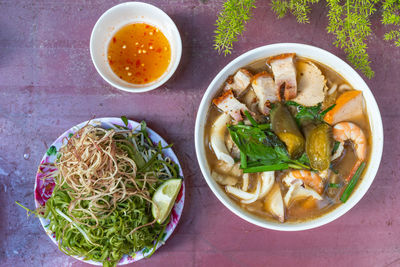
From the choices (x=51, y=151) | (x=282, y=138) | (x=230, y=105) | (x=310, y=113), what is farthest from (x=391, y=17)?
(x=51, y=151)

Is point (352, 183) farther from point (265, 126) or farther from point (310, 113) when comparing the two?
point (265, 126)

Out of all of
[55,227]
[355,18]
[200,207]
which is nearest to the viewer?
[355,18]

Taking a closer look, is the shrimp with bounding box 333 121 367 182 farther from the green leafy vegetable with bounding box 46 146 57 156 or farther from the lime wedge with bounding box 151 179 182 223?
the green leafy vegetable with bounding box 46 146 57 156

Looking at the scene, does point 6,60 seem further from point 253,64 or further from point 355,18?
point 355,18

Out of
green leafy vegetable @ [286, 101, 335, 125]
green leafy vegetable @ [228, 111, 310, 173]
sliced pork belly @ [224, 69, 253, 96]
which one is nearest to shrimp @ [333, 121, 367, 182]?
green leafy vegetable @ [286, 101, 335, 125]

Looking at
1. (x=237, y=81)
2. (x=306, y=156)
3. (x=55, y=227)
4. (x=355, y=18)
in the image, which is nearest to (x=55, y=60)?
(x=55, y=227)

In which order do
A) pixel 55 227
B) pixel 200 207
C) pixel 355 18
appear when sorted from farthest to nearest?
pixel 200 207 → pixel 55 227 → pixel 355 18
